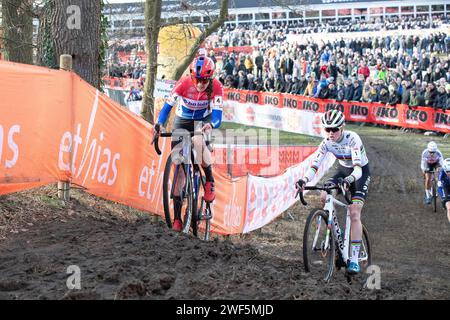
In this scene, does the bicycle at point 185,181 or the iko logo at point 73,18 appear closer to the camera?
the bicycle at point 185,181

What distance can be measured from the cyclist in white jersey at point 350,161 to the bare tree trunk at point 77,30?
3.72 meters

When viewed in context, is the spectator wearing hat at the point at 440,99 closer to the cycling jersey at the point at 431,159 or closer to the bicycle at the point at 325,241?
the cycling jersey at the point at 431,159

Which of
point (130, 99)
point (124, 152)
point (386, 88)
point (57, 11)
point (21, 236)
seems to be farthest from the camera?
point (130, 99)

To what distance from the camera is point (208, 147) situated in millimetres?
8523

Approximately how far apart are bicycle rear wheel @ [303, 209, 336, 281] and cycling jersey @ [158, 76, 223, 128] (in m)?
1.65

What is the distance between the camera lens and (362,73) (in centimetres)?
3359

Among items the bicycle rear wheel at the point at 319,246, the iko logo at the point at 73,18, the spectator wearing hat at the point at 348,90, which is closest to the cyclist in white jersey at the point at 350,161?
the bicycle rear wheel at the point at 319,246

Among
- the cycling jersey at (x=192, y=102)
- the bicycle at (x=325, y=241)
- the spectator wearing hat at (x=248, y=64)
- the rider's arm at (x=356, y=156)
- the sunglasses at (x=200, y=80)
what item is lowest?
the bicycle at (x=325, y=241)

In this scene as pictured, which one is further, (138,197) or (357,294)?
(138,197)

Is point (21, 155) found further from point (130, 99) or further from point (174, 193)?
point (130, 99)

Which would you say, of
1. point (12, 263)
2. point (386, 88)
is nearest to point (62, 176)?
point (12, 263)

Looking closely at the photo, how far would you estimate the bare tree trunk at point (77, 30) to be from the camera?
9.94 meters

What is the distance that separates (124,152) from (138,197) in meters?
0.73

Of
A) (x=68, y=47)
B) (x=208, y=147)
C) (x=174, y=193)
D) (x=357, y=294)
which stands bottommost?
(x=357, y=294)
